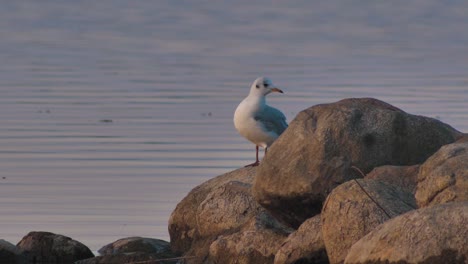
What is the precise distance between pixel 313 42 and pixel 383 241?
23728 millimetres

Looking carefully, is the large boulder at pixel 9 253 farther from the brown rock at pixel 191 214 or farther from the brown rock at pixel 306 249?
the brown rock at pixel 306 249

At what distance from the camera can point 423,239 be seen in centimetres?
902

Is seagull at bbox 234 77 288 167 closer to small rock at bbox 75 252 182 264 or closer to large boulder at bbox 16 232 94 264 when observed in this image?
large boulder at bbox 16 232 94 264

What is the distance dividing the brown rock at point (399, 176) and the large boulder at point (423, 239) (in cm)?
158

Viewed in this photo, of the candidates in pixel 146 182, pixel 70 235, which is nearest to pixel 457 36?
pixel 146 182

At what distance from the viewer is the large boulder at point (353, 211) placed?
10.0 metres

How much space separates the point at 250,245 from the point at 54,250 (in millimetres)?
1545

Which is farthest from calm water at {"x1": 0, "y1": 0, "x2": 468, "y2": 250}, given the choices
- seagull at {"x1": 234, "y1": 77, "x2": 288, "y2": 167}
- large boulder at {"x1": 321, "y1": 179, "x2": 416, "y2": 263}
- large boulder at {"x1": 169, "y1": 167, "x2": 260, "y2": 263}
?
large boulder at {"x1": 321, "y1": 179, "x2": 416, "y2": 263}

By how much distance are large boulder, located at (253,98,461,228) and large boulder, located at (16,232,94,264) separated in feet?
4.54

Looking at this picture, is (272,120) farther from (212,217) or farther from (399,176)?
(399,176)

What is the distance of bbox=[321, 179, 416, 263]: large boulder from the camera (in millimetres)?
10031

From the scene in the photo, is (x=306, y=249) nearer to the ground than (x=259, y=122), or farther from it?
nearer to the ground

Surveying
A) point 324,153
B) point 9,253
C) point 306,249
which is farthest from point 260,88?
point 306,249

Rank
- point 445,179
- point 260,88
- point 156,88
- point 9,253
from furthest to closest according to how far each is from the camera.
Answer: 1. point 156,88
2. point 260,88
3. point 9,253
4. point 445,179
